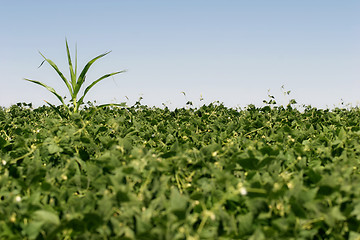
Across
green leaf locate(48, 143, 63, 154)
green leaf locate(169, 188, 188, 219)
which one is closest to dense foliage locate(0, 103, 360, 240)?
green leaf locate(169, 188, 188, 219)

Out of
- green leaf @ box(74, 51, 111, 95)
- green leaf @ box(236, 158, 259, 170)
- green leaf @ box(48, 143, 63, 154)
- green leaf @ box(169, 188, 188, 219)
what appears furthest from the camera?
green leaf @ box(74, 51, 111, 95)

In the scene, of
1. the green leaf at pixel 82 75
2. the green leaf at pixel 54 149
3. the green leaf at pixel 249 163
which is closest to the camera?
the green leaf at pixel 249 163

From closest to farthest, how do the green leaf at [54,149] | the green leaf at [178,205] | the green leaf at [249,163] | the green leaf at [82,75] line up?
the green leaf at [178,205]
the green leaf at [249,163]
the green leaf at [54,149]
the green leaf at [82,75]

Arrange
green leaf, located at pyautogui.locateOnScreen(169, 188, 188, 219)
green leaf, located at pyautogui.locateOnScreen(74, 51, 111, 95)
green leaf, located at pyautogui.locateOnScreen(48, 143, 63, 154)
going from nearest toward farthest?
green leaf, located at pyautogui.locateOnScreen(169, 188, 188, 219)
green leaf, located at pyautogui.locateOnScreen(48, 143, 63, 154)
green leaf, located at pyautogui.locateOnScreen(74, 51, 111, 95)

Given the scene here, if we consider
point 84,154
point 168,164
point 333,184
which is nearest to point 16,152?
point 84,154

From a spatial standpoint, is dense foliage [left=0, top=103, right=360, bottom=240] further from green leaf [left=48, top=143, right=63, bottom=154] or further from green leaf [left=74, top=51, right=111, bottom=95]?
green leaf [left=74, top=51, right=111, bottom=95]

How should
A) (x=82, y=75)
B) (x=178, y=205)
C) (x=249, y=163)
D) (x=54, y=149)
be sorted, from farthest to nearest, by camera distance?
(x=82, y=75)
(x=54, y=149)
(x=249, y=163)
(x=178, y=205)

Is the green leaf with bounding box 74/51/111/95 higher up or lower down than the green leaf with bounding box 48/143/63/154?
higher up

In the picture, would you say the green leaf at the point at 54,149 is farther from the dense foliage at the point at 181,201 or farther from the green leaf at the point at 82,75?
the green leaf at the point at 82,75

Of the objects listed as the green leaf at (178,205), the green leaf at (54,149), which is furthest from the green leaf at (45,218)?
the green leaf at (54,149)

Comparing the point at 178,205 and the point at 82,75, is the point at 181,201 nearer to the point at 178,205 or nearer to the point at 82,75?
the point at 178,205

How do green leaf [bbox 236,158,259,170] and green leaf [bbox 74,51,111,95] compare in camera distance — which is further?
green leaf [bbox 74,51,111,95]

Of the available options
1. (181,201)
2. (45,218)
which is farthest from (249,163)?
(45,218)

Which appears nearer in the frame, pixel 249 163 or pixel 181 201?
pixel 181 201
